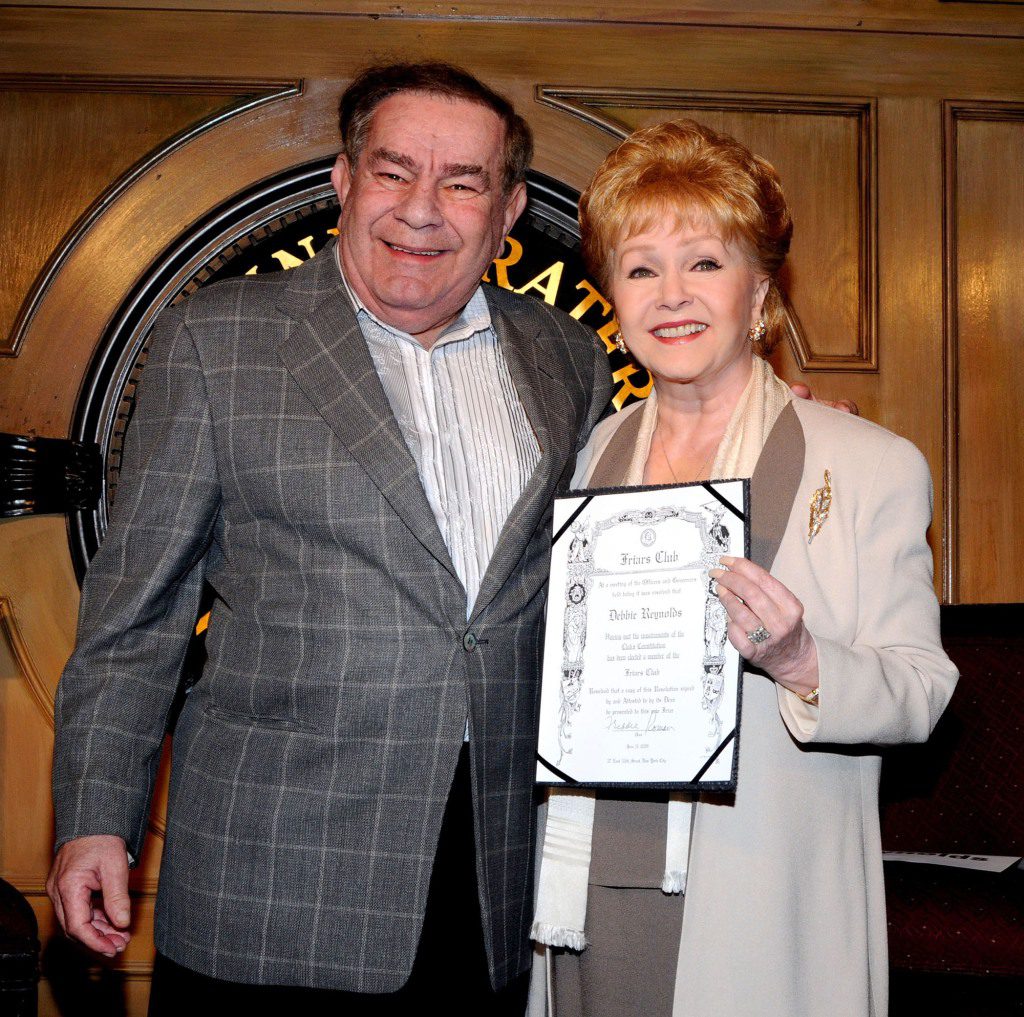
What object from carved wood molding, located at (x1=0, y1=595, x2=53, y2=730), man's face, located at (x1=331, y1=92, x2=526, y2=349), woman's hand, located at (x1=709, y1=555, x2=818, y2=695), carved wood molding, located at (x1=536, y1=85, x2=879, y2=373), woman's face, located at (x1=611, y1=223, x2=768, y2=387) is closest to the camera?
woman's hand, located at (x1=709, y1=555, x2=818, y2=695)

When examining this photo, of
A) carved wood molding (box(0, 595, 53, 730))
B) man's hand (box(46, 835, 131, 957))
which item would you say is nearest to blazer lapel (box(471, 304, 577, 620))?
man's hand (box(46, 835, 131, 957))

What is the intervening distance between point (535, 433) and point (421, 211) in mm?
404

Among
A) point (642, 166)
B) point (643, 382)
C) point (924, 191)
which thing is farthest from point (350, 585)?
point (924, 191)

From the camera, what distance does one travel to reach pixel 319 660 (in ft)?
5.50

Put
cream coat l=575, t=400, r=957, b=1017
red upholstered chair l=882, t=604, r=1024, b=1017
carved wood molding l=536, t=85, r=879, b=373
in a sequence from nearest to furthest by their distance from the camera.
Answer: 1. cream coat l=575, t=400, r=957, b=1017
2. red upholstered chair l=882, t=604, r=1024, b=1017
3. carved wood molding l=536, t=85, r=879, b=373

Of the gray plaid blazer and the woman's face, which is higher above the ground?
the woman's face

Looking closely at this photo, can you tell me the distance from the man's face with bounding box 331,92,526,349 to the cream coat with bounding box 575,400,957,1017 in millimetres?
637

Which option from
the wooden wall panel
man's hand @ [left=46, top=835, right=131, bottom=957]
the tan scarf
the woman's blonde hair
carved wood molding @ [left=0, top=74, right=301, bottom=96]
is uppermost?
carved wood molding @ [left=0, top=74, right=301, bottom=96]

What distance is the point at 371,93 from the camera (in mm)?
2004

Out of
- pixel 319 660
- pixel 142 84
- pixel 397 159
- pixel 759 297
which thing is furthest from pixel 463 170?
pixel 142 84

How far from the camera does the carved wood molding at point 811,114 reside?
309 cm

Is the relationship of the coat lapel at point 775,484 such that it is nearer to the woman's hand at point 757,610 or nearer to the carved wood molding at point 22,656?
the woman's hand at point 757,610

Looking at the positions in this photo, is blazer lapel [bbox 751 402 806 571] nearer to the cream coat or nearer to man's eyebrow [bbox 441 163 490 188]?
the cream coat

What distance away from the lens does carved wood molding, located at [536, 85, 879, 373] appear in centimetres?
309
